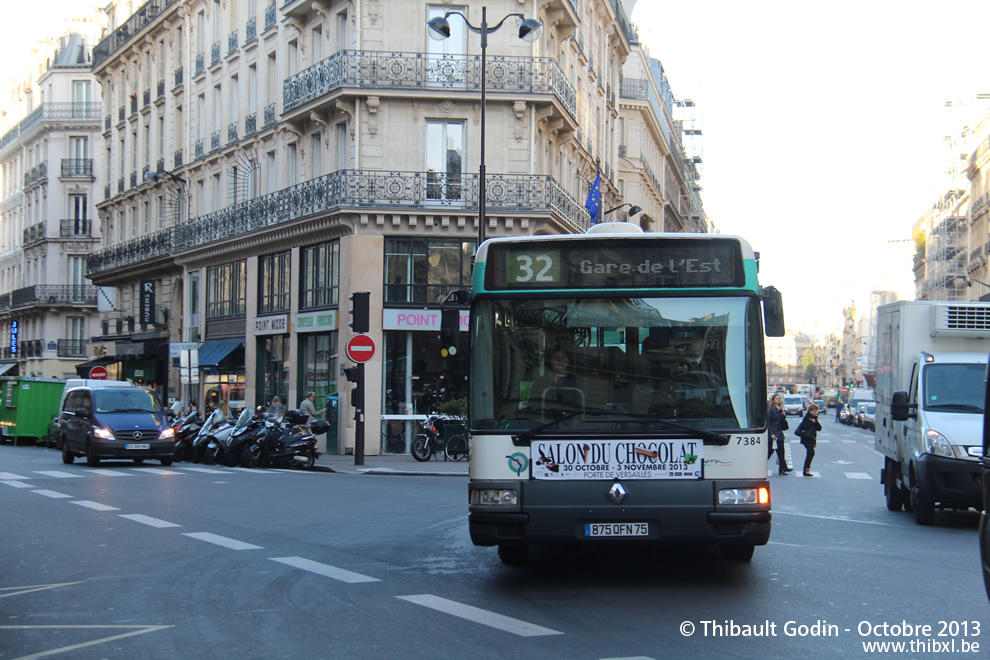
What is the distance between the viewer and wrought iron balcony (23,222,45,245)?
219 feet

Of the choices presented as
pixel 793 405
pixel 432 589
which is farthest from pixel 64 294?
pixel 432 589

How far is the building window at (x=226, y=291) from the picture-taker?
124ft

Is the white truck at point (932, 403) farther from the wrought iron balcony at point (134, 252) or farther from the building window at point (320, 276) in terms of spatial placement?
the wrought iron balcony at point (134, 252)

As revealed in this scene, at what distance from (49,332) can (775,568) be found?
63456 millimetres

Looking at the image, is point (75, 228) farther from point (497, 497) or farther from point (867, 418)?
point (497, 497)

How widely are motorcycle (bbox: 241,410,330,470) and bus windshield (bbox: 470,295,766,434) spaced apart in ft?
54.7

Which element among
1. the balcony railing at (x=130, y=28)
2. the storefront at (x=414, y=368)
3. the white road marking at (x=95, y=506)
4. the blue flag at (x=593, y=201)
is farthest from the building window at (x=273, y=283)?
the white road marking at (x=95, y=506)

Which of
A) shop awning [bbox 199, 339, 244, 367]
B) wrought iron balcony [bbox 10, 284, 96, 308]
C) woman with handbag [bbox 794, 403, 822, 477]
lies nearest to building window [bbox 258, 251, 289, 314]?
shop awning [bbox 199, 339, 244, 367]

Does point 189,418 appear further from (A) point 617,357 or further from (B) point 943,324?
(A) point 617,357

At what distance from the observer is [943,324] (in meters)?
15.3

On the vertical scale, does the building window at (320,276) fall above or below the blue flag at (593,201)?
below

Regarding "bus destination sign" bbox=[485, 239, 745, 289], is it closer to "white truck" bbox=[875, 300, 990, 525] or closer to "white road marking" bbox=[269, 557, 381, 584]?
"white road marking" bbox=[269, 557, 381, 584]

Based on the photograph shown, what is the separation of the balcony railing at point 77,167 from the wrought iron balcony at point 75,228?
2650 mm

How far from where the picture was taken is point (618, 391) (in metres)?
8.53
